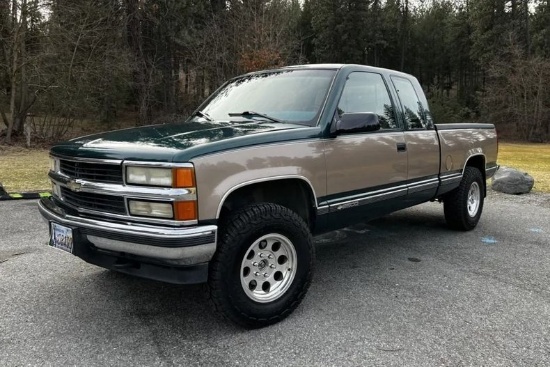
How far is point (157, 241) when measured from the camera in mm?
2980

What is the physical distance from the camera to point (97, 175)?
331 centimetres

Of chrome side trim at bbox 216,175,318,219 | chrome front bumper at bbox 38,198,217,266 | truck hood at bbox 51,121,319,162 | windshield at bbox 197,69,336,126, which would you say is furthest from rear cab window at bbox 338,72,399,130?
chrome front bumper at bbox 38,198,217,266

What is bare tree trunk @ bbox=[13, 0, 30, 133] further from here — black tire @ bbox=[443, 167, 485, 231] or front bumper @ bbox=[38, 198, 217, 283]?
front bumper @ bbox=[38, 198, 217, 283]

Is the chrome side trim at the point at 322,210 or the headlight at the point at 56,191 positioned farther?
the chrome side trim at the point at 322,210

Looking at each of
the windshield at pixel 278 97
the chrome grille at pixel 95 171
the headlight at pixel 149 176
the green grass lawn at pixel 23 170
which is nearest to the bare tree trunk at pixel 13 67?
the green grass lawn at pixel 23 170

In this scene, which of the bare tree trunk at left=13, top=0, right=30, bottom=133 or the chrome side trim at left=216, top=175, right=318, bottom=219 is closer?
the chrome side trim at left=216, top=175, right=318, bottom=219

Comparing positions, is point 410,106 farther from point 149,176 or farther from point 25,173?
point 25,173

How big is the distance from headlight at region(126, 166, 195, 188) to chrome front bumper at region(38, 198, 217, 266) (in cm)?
27

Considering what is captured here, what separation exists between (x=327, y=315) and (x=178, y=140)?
1.71m

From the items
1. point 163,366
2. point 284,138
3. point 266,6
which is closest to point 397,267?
point 284,138

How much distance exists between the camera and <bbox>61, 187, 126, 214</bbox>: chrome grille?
3197 millimetres

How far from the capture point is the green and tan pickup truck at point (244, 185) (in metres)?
3.06

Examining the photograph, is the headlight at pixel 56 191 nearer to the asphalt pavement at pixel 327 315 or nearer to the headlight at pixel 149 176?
the asphalt pavement at pixel 327 315

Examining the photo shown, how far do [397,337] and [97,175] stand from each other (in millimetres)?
2336
